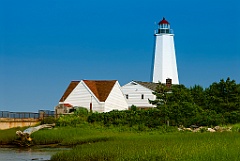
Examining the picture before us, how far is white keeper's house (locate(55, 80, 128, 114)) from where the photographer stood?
6119 centimetres

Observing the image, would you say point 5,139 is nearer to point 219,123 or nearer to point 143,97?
point 219,123

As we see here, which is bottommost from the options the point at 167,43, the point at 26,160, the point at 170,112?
the point at 26,160

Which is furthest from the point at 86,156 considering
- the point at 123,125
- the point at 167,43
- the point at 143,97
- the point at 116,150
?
the point at 167,43

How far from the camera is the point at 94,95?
2411 inches

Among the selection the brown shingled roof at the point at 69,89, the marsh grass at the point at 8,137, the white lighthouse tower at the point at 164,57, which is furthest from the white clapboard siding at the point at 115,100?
the marsh grass at the point at 8,137

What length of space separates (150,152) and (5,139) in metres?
21.5

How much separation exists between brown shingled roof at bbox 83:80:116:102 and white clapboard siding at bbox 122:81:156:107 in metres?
5.17

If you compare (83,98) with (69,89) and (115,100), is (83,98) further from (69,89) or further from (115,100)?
(115,100)

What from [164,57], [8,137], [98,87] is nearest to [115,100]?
[98,87]

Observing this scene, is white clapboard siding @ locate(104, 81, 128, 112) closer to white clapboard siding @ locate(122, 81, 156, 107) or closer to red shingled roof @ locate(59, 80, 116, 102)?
red shingled roof @ locate(59, 80, 116, 102)

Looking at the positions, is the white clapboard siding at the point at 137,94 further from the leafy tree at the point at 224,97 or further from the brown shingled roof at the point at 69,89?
the leafy tree at the point at 224,97

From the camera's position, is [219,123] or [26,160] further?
[219,123]

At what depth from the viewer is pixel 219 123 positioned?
44531 mm

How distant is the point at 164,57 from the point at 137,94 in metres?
8.18
